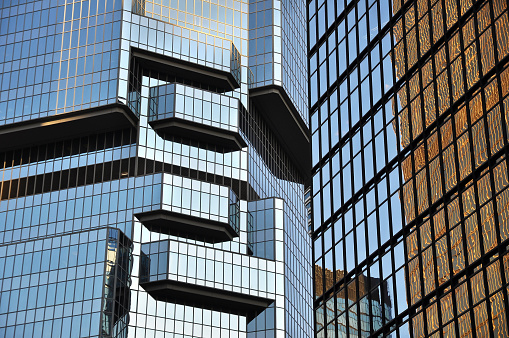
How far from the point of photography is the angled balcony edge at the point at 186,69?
→ 12731 cm

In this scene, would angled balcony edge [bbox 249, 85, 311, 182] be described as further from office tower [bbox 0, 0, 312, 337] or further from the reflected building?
the reflected building

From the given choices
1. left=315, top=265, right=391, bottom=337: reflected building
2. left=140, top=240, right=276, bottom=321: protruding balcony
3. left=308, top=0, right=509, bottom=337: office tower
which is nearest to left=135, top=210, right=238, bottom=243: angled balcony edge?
left=140, top=240, right=276, bottom=321: protruding balcony

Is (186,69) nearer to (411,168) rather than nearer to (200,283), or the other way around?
(200,283)

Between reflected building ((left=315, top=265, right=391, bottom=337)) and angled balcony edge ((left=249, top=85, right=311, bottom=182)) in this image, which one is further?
angled balcony edge ((left=249, top=85, right=311, bottom=182))

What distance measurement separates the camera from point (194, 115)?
124 meters

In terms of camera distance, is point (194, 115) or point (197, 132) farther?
point (197, 132)

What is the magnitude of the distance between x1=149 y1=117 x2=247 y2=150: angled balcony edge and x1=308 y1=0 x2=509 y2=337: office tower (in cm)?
5287

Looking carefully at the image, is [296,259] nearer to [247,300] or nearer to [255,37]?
[247,300]

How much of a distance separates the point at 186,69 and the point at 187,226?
2070cm

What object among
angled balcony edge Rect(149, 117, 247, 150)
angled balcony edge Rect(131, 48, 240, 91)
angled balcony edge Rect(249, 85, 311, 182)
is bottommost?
angled balcony edge Rect(149, 117, 247, 150)

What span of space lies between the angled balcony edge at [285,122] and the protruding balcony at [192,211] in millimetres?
17109

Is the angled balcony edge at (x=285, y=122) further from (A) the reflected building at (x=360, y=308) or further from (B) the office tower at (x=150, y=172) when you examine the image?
(A) the reflected building at (x=360, y=308)

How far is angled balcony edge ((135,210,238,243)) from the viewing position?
117375 mm

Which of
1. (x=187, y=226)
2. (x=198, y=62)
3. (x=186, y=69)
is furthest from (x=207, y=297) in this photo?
(x=198, y=62)
